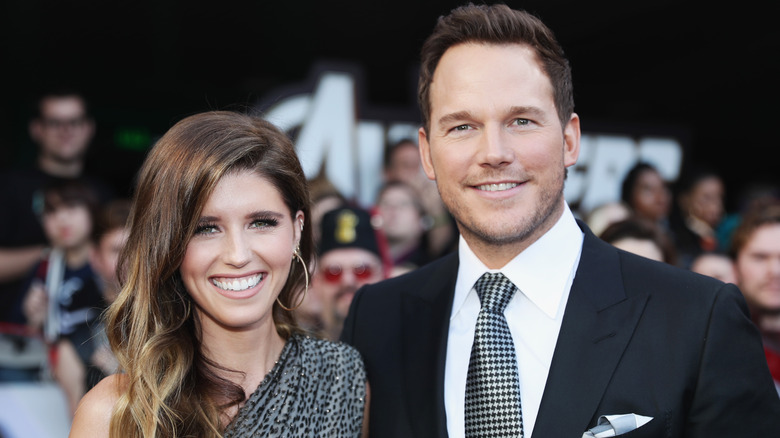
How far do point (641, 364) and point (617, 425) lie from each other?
7.2 inches

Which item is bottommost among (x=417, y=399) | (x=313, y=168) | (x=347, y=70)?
(x=417, y=399)

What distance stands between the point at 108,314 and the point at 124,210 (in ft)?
7.38

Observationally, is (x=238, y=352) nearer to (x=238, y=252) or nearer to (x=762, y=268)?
(x=238, y=252)

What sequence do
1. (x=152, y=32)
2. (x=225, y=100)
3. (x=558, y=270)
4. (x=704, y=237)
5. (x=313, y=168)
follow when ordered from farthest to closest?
1. (x=225, y=100)
2. (x=152, y=32)
3. (x=704, y=237)
4. (x=313, y=168)
5. (x=558, y=270)

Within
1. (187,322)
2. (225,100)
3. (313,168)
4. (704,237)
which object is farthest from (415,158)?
(225,100)

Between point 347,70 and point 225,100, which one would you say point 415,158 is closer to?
point 347,70

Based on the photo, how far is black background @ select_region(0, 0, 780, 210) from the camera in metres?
7.85

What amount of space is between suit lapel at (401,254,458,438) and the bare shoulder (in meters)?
0.79

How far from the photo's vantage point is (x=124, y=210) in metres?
4.33

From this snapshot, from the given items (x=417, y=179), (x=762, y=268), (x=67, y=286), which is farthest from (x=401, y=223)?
(x=762, y=268)

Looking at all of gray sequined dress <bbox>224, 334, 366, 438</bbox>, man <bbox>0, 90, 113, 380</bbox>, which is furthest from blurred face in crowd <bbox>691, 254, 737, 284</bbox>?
man <bbox>0, 90, 113, 380</bbox>

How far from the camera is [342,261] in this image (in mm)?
4098

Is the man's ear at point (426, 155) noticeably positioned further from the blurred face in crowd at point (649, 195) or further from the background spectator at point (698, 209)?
the background spectator at point (698, 209)

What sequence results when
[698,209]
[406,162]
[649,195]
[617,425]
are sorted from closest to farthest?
1. [617,425]
2. [649,195]
3. [406,162]
4. [698,209]
